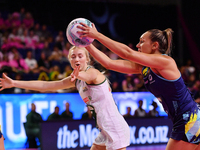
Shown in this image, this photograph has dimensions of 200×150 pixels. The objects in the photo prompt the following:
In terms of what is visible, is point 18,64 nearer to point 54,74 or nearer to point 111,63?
point 54,74

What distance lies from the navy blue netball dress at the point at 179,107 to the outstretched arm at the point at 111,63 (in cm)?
37

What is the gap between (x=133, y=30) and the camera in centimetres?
1606

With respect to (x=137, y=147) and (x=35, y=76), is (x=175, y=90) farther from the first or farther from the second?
(x=35, y=76)

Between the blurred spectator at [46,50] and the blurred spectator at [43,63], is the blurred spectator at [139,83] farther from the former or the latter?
the blurred spectator at [46,50]

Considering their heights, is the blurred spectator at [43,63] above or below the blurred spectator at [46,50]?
below

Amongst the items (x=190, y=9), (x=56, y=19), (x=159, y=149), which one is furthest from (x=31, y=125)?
(x=190, y=9)

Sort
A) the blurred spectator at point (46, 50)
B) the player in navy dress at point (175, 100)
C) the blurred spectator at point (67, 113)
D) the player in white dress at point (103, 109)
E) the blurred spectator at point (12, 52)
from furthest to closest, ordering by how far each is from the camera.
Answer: the blurred spectator at point (46, 50) → the blurred spectator at point (12, 52) → the blurred spectator at point (67, 113) → the player in white dress at point (103, 109) → the player in navy dress at point (175, 100)

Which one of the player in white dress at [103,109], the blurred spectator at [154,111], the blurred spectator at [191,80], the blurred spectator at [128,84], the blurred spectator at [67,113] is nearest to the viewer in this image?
the player in white dress at [103,109]

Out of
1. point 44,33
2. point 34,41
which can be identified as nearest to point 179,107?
point 34,41

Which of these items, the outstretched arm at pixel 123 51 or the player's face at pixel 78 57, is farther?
the player's face at pixel 78 57

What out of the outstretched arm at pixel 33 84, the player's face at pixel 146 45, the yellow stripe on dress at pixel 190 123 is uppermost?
the player's face at pixel 146 45

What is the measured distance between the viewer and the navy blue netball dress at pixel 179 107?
261cm

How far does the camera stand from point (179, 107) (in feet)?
8.64

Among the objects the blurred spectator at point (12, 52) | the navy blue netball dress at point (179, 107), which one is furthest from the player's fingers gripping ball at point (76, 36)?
the blurred spectator at point (12, 52)
